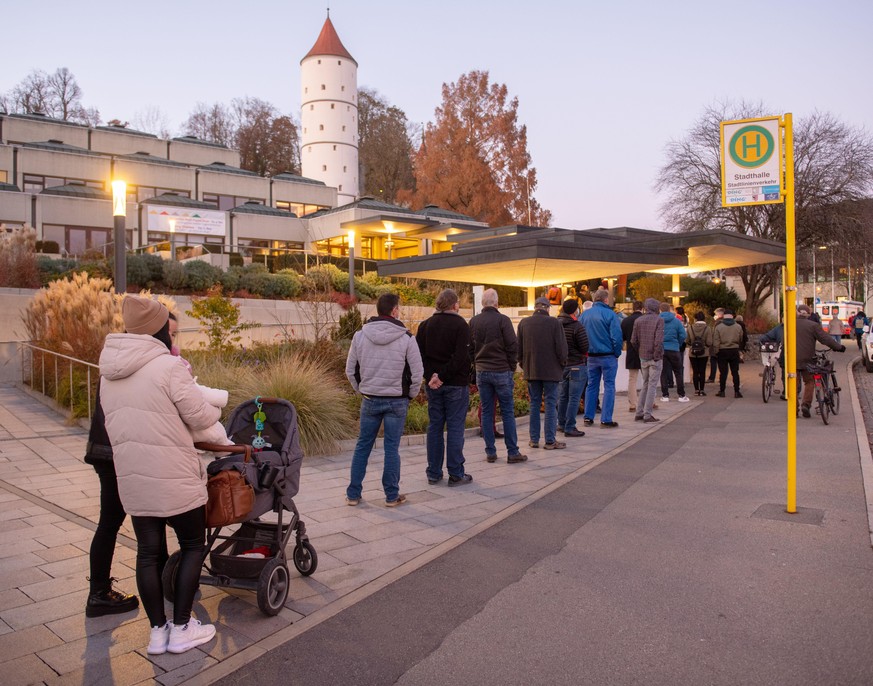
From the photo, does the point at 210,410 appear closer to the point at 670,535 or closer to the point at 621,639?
the point at 621,639

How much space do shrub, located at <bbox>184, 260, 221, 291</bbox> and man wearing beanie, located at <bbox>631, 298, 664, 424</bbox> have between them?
638 inches

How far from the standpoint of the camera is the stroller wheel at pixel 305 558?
502 cm

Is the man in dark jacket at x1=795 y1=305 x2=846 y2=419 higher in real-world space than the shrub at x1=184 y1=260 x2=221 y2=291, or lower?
lower

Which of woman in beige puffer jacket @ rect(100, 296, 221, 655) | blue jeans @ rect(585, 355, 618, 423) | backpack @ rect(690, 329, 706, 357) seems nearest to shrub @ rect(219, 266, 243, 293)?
backpack @ rect(690, 329, 706, 357)

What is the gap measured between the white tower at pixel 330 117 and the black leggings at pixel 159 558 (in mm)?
59249

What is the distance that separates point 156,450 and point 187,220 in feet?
121

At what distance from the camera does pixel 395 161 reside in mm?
72188

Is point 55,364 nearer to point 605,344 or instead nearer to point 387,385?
point 387,385

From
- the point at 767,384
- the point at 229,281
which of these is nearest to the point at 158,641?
the point at 767,384

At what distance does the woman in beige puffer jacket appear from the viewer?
12.4ft

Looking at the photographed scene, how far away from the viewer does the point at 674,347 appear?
1511cm

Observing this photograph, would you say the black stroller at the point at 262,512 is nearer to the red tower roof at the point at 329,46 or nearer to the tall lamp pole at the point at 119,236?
the tall lamp pole at the point at 119,236

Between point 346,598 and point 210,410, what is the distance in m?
1.62

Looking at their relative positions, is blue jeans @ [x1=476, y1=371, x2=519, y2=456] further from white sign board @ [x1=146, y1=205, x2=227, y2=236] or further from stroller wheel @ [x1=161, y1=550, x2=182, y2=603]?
white sign board @ [x1=146, y1=205, x2=227, y2=236]
